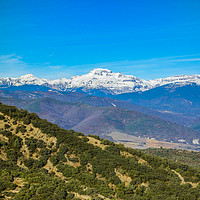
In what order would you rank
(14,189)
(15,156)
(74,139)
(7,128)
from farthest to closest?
(74,139), (7,128), (15,156), (14,189)

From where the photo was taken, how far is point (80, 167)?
7444 cm

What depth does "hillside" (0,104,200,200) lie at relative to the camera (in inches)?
2398

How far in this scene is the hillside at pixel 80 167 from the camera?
60906 millimetres

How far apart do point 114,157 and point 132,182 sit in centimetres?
1222

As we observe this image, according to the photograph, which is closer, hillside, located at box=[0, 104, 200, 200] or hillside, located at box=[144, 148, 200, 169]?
hillside, located at box=[0, 104, 200, 200]

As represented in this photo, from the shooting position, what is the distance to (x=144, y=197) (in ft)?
212

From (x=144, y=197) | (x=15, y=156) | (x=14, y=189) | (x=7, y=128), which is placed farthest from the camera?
(x=7, y=128)

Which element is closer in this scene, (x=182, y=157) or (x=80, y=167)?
(x=80, y=167)

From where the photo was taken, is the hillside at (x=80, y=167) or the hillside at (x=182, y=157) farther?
the hillside at (x=182, y=157)

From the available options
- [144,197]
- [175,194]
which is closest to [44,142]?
[144,197]

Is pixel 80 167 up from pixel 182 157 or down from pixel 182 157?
up

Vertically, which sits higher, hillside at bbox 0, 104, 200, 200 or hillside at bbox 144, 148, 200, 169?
hillside at bbox 0, 104, 200, 200

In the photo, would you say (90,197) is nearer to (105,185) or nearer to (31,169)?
A: (105,185)

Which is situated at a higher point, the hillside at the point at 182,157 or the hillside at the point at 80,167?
the hillside at the point at 80,167
